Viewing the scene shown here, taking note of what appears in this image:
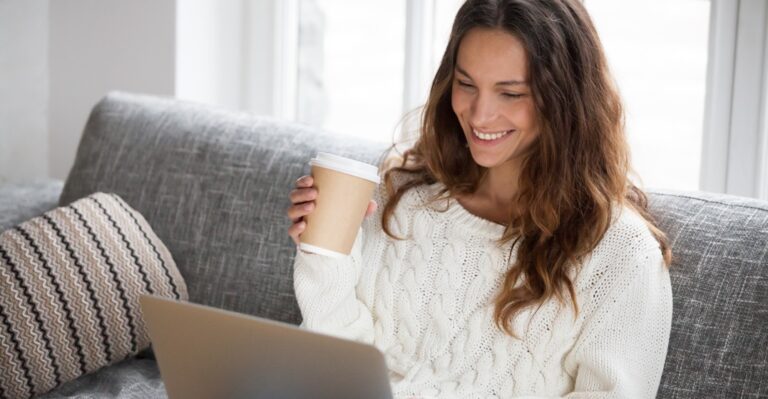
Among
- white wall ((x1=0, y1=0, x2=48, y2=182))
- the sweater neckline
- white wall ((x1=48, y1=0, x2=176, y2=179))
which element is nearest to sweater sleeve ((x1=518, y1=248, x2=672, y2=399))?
the sweater neckline

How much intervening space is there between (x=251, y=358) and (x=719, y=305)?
0.83 metres

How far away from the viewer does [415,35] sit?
2.75m

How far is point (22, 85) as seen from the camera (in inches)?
119

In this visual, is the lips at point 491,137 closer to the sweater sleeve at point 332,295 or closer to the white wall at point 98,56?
the sweater sleeve at point 332,295

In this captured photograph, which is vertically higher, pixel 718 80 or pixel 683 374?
pixel 718 80

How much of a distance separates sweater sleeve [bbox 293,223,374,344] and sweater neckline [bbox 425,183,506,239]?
6.7 inches

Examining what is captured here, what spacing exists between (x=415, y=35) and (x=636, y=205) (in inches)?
45.1

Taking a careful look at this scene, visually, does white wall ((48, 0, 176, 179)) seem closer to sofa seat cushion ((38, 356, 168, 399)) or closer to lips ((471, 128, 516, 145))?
sofa seat cushion ((38, 356, 168, 399))

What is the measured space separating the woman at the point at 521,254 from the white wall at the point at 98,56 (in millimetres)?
1305

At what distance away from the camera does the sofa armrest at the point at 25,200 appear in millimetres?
2254

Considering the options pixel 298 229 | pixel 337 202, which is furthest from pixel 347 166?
pixel 298 229

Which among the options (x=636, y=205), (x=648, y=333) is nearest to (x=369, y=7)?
(x=636, y=205)

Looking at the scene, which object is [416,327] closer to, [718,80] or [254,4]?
[718,80]

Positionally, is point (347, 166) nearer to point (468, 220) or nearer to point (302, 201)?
→ point (302, 201)
